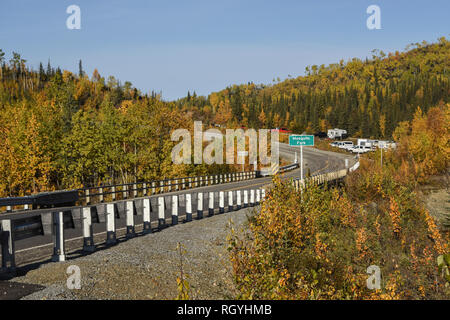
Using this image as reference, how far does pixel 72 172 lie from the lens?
4869 cm

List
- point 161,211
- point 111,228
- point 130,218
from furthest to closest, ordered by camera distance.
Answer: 1. point 161,211
2. point 130,218
3. point 111,228

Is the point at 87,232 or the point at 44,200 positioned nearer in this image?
the point at 87,232

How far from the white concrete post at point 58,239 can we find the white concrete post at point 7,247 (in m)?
1.11

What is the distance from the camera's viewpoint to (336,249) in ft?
51.3

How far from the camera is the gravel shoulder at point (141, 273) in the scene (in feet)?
21.8

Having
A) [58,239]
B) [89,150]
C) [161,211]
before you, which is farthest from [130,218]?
[89,150]

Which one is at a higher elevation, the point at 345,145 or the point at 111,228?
the point at 111,228

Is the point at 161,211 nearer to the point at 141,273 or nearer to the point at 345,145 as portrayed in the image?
the point at 141,273

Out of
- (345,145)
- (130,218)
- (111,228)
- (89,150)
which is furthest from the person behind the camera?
(345,145)

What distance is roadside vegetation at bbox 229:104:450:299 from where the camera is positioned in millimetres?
7445

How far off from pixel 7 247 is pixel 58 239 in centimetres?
127

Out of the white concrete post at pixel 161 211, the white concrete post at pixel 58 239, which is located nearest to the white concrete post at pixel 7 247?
the white concrete post at pixel 58 239

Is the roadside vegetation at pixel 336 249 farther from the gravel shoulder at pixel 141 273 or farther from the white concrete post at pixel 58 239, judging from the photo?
the white concrete post at pixel 58 239

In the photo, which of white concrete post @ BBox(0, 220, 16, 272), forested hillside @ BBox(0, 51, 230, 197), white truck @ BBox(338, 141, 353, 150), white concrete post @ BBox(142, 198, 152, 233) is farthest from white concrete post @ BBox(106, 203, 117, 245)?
white truck @ BBox(338, 141, 353, 150)
